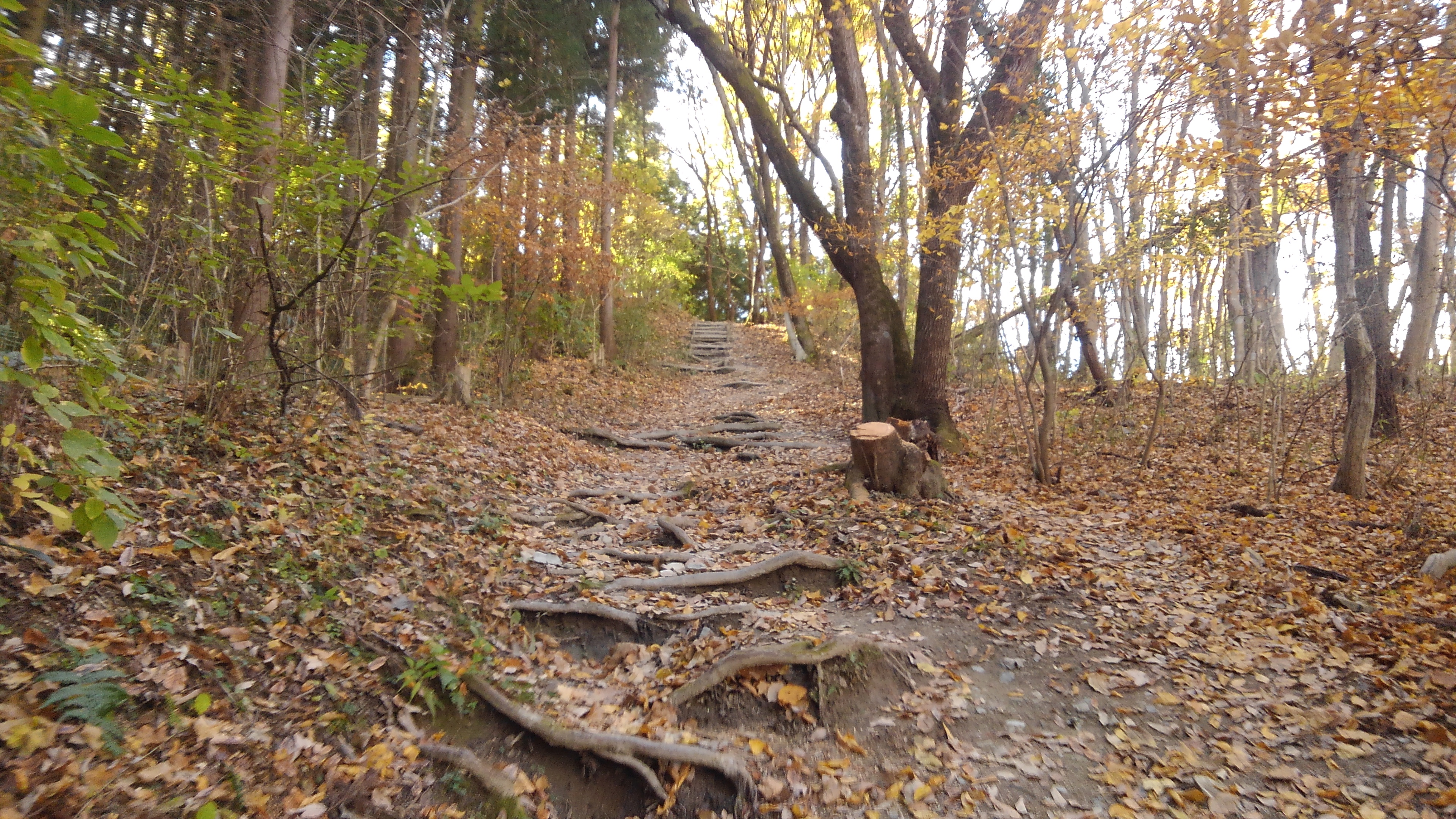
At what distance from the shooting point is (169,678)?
118 inches

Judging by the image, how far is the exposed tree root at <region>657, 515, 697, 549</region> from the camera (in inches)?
249

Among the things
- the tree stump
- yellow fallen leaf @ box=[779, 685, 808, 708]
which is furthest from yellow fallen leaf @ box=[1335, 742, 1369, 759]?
the tree stump

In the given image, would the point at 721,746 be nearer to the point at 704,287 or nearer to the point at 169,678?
the point at 169,678

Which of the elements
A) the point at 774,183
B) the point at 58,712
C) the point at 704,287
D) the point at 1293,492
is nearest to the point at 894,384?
the point at 1293,492

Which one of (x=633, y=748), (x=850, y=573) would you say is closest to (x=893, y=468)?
(x=850, y=573)

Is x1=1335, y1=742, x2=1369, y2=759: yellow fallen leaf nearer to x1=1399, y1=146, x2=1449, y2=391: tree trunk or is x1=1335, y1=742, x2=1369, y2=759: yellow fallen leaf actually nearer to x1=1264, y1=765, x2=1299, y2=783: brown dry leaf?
x1=1264, y1=765, x2=1299, y2=783: brown dry leaf

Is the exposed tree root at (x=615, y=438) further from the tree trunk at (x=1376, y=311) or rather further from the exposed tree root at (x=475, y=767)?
the tree trunk at (x=1376, y=311)

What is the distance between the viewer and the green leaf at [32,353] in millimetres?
2305

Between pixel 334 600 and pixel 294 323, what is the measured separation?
2.51m

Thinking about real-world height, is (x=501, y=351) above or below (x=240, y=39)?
below

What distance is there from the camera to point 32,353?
2.32m

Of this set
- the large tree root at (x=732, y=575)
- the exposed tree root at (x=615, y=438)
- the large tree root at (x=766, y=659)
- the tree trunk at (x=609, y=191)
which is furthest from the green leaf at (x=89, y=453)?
the tree trunk at (x=609, y=191)

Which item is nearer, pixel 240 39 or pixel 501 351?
pixel 240 39

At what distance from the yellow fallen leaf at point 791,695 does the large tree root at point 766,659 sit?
14 cm
